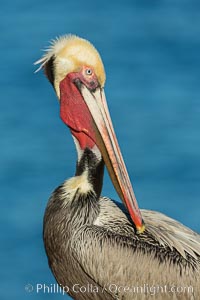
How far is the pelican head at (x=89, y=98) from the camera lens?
357 inches

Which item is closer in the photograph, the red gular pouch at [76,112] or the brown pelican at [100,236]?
the brown pelican at [100,236]

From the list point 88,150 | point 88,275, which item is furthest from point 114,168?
point 88,275

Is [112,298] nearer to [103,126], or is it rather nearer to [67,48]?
[103,126]

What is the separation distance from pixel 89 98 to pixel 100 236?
1.08 m

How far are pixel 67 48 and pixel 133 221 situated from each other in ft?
4.69

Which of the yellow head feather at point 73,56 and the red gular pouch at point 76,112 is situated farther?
the red gular pouch at point 76,112

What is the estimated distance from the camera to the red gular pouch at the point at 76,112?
9195mm

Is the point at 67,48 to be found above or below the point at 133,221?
above

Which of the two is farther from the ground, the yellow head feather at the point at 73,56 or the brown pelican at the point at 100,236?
the yellow head feather at the point at 73,56

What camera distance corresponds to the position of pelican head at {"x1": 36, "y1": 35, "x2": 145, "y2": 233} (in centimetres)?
907

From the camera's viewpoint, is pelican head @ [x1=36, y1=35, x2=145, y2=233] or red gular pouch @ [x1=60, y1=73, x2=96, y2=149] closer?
pelican head @ [x1=36, y1=35, x2=145, y2=233]

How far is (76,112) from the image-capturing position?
9.23m

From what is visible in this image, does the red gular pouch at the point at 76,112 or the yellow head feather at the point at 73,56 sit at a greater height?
the yellow head feather at the point at 73,56

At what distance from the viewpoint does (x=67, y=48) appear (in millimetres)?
9086
